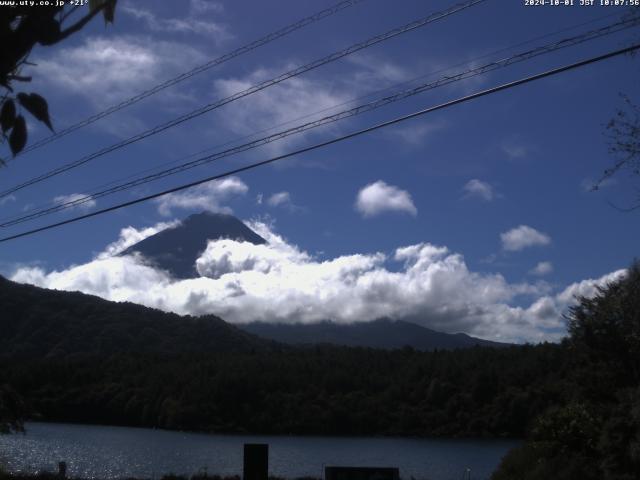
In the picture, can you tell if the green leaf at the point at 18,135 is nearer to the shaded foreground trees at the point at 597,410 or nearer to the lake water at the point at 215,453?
the shaded foreground trees at the point at 597,410

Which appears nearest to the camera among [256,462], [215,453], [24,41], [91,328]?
[24,41]

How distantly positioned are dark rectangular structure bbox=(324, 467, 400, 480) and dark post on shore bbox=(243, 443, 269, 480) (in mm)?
2010

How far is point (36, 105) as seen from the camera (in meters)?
2.61

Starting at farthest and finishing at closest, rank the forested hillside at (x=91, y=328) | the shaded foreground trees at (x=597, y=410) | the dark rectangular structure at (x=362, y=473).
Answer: the forested hillside at (x=91, y=328) < the shaded foreground trees at (x=597, y=410) < the dark rectangular structure at (x=362, y=473)

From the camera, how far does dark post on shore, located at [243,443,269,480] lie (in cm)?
732

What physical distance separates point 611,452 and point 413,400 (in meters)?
71.1

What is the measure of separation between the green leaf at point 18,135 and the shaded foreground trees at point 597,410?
1275 cm

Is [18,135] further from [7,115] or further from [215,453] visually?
[215,453]

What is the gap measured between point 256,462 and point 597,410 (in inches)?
423

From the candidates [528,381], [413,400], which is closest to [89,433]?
[413,400]

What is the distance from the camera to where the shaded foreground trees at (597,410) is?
547 inches

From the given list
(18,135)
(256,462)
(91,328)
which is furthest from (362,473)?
(91,328)

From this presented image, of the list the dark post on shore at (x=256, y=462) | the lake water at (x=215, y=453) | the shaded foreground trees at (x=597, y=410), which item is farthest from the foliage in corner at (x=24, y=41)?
the lake water at (x=215, y=453)

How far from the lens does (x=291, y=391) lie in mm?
87125
